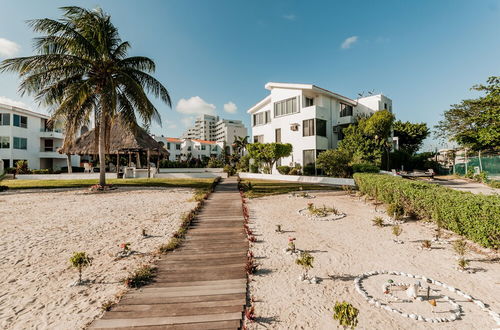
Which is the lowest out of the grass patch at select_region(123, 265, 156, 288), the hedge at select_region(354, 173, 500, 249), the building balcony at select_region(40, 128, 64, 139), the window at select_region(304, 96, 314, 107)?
the grass patch at select_region(123, 265, 156, 288)

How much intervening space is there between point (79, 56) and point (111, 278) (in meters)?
18.5

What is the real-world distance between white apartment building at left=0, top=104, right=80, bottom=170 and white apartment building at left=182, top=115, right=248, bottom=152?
235 ft

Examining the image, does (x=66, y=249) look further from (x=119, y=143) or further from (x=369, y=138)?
(x=369, y=138)

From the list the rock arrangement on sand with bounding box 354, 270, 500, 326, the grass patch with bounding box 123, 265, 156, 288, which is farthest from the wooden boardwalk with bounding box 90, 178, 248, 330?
the rock arrangement on sand with bounding box 354, 270, 500, 326

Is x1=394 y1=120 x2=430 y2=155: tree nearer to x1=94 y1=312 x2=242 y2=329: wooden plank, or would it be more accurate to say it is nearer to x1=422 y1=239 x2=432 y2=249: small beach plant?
x1=422 y1=239 x2=432 y2=249: small beach plant

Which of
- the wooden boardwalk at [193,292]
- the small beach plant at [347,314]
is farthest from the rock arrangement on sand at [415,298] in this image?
the wooden boardwalk at [193,292]

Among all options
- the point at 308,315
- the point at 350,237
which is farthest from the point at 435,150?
the point at 308,315

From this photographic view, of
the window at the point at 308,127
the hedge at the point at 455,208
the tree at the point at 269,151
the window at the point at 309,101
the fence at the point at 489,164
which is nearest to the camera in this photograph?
the hedge at the point at 455,208

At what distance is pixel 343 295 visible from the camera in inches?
191

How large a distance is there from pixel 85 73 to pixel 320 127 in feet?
76.1

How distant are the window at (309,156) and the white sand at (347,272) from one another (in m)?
16.5

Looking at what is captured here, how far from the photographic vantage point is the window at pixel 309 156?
26562 mm

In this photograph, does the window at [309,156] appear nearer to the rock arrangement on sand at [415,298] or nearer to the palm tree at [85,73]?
the palm tree at [85,73]

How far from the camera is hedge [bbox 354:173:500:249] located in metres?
6.39
